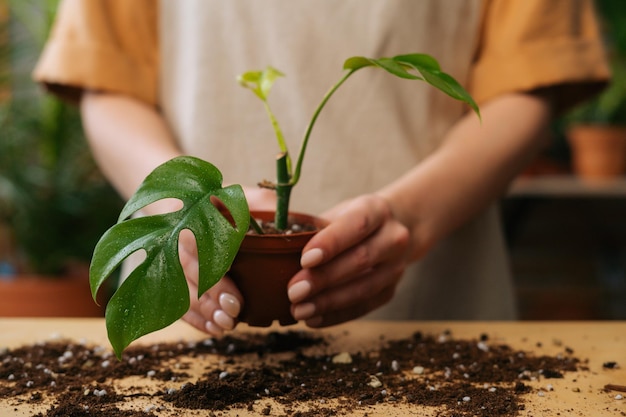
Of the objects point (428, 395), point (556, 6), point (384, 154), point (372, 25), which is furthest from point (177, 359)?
point (556, 6)

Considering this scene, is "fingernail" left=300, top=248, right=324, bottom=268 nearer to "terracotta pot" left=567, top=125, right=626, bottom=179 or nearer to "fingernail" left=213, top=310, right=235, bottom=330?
"fingernail" left=213, top=310, right=235, bottom=330

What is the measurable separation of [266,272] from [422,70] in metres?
0.25

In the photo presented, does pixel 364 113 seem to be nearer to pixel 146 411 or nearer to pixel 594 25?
pixel 594 25

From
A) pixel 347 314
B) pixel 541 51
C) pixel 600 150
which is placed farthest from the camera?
pixel 600 150

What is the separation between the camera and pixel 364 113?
1138mm

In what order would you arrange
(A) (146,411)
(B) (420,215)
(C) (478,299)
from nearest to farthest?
(A) (146,411) → (B) (420,215) → (C) (478,299)

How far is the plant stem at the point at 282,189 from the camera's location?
29.9 inches

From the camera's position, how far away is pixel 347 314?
851 millimetres

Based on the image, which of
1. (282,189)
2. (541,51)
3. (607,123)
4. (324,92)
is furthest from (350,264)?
(607,123)

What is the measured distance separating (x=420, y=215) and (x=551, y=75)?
33 cm

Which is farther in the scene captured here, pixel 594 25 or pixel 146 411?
pixel 594 25

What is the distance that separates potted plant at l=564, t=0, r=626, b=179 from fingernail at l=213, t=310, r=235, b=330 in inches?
91.1

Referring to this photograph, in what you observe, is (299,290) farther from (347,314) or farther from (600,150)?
(600,150)

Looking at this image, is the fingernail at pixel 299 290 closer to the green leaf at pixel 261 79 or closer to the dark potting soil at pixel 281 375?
the dark potting soil at pixel 281 375
